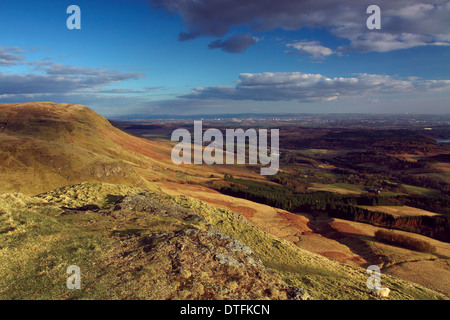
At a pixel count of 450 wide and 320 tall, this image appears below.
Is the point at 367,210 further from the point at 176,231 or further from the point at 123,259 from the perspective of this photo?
the point at 123,259

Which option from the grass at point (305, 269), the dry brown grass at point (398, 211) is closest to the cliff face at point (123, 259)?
the grass at point (305, 269)

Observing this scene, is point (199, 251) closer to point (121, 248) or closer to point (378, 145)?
point (121, 248)

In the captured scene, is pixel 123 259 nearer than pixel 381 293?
Yes

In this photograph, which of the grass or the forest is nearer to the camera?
the grass

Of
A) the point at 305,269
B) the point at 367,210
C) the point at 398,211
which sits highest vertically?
the point at 305,269

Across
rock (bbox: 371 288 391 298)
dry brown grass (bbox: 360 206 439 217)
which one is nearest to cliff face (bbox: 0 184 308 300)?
rock (bbox: 371 288 391 298)

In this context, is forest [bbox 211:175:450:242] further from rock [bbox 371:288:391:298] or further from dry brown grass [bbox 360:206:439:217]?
rock [bbox 371:288:391:298]

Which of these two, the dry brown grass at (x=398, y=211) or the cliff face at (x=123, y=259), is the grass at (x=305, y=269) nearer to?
the cliff face at (x=123, y=259)

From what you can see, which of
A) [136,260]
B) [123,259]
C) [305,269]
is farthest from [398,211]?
[123,259]

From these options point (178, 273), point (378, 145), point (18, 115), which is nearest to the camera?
point (178, 273)
